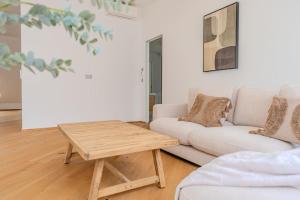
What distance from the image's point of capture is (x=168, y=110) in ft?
10.5

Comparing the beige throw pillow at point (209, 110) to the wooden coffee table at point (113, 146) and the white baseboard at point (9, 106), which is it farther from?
the white baseboard at point (9, 106)

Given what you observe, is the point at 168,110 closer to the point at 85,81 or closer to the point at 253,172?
the point at 253,172

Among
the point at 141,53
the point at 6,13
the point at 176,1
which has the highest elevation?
the point at 176,1

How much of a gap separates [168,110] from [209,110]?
0.74m

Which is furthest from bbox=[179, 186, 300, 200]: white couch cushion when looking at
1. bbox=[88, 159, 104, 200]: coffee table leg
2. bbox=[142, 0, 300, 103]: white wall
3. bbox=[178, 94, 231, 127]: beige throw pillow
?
bbox=[142, 0, 300, 103]: white wall

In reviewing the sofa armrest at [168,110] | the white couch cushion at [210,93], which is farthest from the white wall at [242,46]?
the sofa armrest at [168,110]

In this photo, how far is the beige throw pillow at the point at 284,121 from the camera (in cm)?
177

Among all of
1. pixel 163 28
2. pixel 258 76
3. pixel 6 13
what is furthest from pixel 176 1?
pixel 6 13

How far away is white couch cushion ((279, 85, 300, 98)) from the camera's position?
1.99m

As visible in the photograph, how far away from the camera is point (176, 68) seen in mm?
4184

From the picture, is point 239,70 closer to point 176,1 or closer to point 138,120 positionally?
point 176,1

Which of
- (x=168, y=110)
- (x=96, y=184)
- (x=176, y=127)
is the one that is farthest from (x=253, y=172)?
(x=168, y=110)

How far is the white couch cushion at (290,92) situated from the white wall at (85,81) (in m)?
3.56

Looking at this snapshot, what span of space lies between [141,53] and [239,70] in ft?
9.24
